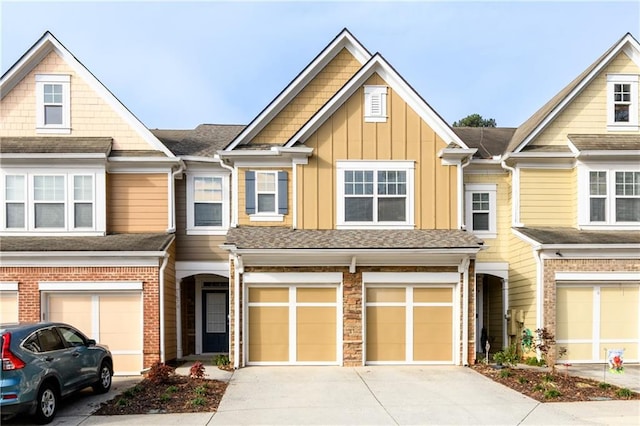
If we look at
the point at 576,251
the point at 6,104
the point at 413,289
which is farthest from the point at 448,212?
the point at 6,104

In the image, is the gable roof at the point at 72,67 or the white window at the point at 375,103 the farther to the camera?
the gable roof at the point at 72,67

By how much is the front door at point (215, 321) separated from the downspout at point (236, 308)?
3.55 metres

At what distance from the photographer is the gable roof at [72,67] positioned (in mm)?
16906

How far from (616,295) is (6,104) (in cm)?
1815

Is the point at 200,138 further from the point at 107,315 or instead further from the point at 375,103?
the point at 107,315

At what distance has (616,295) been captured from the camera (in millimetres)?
16469

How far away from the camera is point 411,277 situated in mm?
15758

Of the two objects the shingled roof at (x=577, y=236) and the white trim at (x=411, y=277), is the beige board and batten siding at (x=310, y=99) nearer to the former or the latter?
the white trim at (x=411, y=277)

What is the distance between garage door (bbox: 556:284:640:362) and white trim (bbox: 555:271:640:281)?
0.87 feet

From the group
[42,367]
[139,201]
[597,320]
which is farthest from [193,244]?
[597,320]

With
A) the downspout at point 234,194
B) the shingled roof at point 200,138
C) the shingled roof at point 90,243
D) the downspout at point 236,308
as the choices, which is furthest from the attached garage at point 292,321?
the shingled roof at point 200,138

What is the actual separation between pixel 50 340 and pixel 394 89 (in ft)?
35.2

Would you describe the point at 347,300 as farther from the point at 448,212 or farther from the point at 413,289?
the point at 448,212

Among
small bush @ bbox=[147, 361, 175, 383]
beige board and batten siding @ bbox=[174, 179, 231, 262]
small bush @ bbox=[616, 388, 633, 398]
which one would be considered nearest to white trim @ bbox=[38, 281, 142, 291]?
beige board and batten siding @ bbox=[174, 179, 231, 262]
